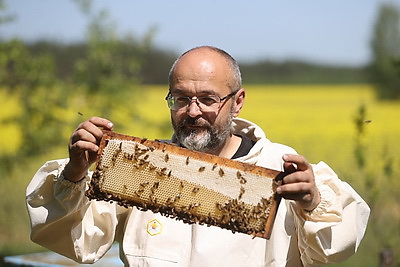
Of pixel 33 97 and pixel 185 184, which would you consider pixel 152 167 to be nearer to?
pixel 185 184

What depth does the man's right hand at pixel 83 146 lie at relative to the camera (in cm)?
334

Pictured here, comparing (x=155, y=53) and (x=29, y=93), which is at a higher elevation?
(x=155, y=53)

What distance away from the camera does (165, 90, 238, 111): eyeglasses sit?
3732mm

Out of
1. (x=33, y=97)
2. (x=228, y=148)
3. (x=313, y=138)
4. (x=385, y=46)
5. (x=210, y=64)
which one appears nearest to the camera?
(x=210, y=64)

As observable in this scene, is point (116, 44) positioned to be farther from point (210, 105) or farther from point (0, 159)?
point (210, 105)

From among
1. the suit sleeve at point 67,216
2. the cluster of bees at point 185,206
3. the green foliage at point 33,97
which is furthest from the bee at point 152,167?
the green foliage at point 33,97

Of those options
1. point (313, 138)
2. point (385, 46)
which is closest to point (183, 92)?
point (313, 138)

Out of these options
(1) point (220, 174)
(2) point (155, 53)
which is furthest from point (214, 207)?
(2) point (155, 53)

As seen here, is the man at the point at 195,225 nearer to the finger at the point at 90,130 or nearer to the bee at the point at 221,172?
the finger at the point at 90,130

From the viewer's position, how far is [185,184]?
134 inches

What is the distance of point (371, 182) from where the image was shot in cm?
756

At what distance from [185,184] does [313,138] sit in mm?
15463

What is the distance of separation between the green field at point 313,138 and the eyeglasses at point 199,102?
0.85 metres

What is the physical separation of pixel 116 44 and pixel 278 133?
7.65m
